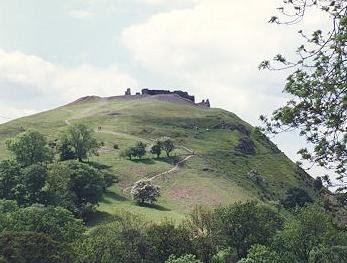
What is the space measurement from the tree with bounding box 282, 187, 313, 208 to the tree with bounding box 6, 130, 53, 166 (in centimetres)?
6812

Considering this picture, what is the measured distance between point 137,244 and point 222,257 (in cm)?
1291

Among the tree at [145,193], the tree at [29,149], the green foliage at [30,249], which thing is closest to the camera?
the green foliage at [30,249]

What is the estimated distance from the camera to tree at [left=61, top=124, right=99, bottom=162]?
523 ft

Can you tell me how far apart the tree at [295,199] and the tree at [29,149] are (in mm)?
68118

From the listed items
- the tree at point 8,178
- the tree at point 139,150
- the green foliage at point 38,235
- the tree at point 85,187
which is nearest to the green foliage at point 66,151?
the tree at point 139,150

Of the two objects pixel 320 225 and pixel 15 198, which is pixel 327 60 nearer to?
pixel 320 225

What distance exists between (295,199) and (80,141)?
6436 centimetres

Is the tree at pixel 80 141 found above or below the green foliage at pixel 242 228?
above

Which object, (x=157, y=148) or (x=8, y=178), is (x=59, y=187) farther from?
(x=157, y=148)

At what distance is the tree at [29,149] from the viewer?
148 metres

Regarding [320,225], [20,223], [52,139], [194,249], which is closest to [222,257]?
[194,249]

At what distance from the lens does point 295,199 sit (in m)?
166

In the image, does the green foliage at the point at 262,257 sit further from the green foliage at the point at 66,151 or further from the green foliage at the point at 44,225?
the green foliage at the point at 66,151

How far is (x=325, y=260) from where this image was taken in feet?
267
